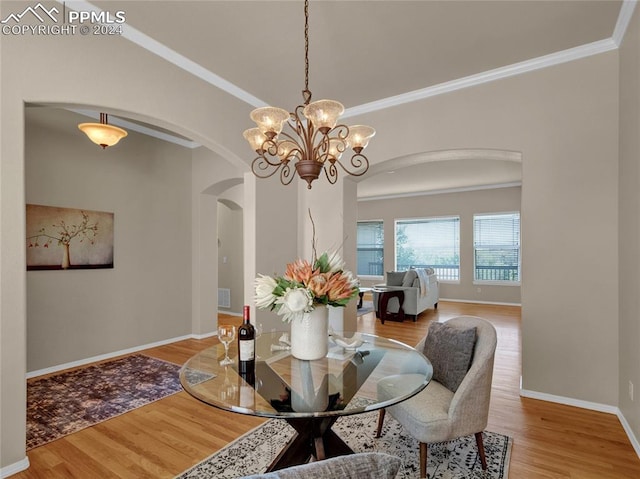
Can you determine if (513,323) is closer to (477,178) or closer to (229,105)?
(477,178)

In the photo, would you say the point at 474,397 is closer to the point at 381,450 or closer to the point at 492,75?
the point at 381,450

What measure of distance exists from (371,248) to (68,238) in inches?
307

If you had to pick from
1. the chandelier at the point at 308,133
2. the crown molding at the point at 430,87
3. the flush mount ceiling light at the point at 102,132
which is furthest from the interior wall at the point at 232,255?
the chandelier at the point at 308,133

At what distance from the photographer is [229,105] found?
140 inches

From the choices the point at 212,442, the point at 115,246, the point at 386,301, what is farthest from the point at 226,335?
the point at 386,301

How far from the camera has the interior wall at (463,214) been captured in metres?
8.17

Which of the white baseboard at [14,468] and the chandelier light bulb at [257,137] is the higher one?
the chandelier light bulb at [257,137]

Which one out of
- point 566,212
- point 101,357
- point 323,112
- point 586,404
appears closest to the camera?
point 323,112

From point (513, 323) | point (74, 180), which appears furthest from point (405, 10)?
point (513, 323)

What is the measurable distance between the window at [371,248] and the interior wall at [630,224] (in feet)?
24.3

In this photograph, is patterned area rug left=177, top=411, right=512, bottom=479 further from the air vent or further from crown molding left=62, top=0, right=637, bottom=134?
the air vent

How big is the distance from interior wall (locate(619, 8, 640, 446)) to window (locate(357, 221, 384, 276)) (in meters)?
7.41

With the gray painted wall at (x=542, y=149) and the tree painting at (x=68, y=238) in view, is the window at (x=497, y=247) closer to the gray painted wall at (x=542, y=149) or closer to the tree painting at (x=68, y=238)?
the gray painted wall at (x=542, y=149)

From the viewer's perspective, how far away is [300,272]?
1.69 m
